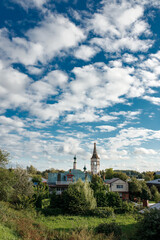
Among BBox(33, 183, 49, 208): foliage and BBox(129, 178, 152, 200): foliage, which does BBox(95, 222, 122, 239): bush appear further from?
BBox(129, 178, 152, 200): foliage

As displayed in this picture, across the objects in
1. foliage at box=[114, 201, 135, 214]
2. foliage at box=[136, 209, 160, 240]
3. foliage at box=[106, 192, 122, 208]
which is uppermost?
foliage at box=[136, 209, 160, 240]

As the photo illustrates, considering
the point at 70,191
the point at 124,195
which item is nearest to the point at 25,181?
the point at 70,191

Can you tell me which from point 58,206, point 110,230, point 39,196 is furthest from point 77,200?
point 110,230

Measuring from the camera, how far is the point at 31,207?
28562 mm

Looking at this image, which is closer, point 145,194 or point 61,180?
point 145,194

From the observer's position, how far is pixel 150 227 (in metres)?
13.6

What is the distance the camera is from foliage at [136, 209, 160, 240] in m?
13.2

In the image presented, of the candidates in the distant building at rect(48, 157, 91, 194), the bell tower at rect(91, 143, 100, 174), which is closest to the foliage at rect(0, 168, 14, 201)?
the distant building at rect(48, 157, 91, 194)

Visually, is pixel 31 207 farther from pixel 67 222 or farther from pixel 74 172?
pixel 74 172

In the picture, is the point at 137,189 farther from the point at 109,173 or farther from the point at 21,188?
the point at 109,173

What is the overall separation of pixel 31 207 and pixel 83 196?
8.80m

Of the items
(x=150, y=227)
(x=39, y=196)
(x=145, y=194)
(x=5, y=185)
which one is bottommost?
(x=145, y=194)

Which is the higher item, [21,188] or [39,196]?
[21,188]

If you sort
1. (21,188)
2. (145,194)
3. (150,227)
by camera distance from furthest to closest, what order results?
(145,194) < (21,188) < (150,227)
